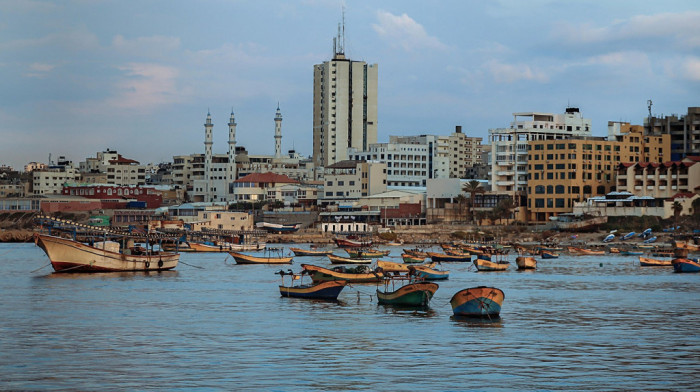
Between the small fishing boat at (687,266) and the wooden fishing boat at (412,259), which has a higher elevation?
the wooden fishing boat at (412,259)

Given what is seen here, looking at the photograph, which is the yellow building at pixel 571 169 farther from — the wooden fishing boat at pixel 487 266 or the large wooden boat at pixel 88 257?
the large wooden boat at pixel 88 257

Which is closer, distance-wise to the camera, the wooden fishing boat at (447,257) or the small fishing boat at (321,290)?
the small fishing boat at (321,290)

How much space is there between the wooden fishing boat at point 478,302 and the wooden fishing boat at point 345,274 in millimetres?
12971

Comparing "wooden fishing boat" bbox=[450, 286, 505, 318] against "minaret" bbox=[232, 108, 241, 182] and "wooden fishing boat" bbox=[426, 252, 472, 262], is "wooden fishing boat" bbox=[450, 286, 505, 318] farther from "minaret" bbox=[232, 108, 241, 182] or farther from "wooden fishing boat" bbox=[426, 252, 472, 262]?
"minaret" bbox=[232, 108, 241, 182]

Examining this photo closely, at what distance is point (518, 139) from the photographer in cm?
14850

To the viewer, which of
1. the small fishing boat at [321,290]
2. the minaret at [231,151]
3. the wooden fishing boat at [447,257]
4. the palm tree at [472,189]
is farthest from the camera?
the minaret at [231,151]

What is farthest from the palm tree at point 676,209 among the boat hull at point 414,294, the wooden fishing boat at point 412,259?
the boat hull at point 414,294

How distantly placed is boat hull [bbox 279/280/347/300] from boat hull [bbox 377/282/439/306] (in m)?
3.82

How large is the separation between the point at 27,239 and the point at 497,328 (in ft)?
391

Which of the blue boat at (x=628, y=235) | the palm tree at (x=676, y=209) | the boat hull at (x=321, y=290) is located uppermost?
the palm tree at (x=676, y=209)

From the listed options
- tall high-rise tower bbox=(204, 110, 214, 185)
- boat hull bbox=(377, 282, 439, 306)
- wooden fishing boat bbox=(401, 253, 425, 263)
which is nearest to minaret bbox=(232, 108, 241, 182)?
tall high-rise tower bbox=(204, 110, 214, 185)

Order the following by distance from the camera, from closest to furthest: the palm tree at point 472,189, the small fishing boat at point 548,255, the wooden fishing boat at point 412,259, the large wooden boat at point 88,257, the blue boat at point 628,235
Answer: the large wooden boat at point 88,257 → the wooden fishing boat at point 412,259 → the small fishing boat at point 548,255 → the blue boat at point 628,235 → the palm tree at point 472,189

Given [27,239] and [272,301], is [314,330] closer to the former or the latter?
[272,301]

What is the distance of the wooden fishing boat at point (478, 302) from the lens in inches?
1715
